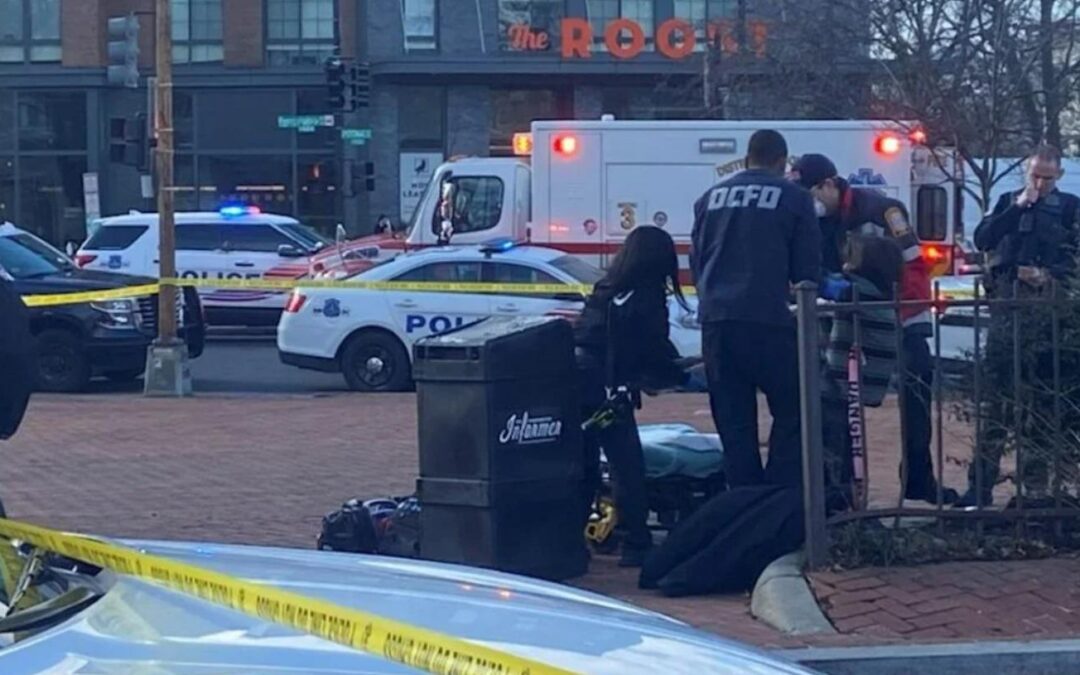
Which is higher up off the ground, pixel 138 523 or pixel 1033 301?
pixel 1033 301

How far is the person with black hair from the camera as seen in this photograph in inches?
321

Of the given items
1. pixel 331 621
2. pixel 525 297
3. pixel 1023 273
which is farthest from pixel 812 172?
pixel 525 297

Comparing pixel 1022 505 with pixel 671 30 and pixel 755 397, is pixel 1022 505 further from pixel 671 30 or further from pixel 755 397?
pixel 671 30

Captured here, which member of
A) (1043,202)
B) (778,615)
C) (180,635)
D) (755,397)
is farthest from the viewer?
(1043,202)

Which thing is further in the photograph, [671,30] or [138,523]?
[671,30]

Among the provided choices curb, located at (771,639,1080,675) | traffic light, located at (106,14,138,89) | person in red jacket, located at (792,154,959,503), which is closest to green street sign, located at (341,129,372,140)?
traffic light, located at (106,14,138,89)

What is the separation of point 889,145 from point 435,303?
6.71m

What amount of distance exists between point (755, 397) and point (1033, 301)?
1.27 m

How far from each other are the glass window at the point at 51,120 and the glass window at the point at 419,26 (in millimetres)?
7677

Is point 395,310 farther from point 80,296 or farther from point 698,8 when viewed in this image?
point 698,8

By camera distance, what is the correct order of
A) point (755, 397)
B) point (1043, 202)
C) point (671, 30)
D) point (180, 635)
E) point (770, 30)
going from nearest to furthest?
point (180, 635) < point (755, 397) < point (1043, 202) < point (770, 30) < point (671, 30)

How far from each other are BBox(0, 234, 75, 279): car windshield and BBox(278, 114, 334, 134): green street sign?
22169mm

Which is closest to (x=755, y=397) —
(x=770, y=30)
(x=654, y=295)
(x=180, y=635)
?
(x=654, y=295)

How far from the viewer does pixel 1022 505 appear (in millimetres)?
7629
